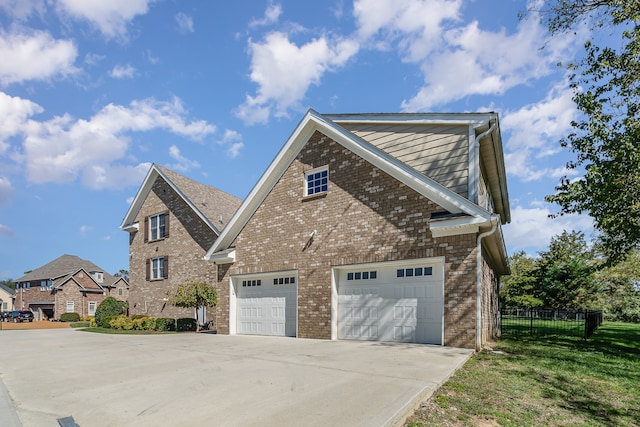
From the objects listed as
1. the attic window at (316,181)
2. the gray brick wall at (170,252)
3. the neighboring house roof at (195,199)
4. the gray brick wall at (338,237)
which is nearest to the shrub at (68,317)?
the gray brick wall at (170,252)

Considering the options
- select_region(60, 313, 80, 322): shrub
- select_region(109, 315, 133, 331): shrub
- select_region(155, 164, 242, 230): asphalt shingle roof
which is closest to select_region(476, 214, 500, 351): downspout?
select_region(155, 164, 242, 230): asphalt shingle roof

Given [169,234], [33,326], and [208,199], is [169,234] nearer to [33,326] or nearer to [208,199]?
[208,199]

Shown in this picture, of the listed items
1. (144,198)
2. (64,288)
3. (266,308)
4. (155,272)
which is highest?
(144,198)

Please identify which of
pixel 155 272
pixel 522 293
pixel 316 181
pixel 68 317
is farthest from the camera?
pixel 68 317

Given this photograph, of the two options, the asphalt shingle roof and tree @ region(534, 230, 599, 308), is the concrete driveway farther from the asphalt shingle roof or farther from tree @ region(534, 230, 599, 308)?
tree @ region(534, 230, 599, 308)

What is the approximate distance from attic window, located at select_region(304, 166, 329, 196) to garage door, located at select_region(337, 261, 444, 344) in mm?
2952

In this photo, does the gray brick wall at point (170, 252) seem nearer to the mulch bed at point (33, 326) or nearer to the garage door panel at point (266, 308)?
the garage door panel at point (266, 308)

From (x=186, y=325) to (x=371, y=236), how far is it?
1282 centimetres

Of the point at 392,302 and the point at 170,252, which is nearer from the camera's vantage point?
the point at 392,302

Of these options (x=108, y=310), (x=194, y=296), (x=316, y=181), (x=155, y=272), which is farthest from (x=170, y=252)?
(x=316, y=181)

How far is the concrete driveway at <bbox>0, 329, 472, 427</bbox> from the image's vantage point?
4.73 metres

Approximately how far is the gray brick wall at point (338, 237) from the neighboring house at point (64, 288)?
125 feet

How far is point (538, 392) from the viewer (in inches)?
240

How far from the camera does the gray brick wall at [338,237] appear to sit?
10.3 m
